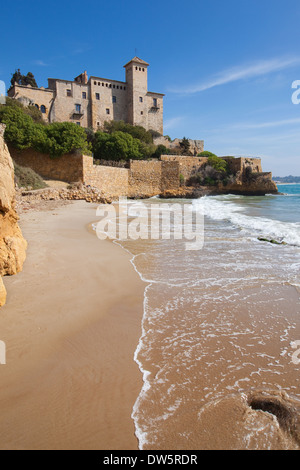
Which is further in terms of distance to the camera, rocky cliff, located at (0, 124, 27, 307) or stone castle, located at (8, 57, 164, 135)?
stone castle, located at (8, 57, 164, 135)

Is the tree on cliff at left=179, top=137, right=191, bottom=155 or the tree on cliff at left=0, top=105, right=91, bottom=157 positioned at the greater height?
the tree on cliff at left=179, top=137, right=191, bottom=155

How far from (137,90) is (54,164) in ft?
85.2

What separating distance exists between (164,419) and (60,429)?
707 mm

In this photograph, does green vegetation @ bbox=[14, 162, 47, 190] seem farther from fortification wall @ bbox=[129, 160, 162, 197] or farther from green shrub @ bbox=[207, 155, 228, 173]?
green shrub @ bbox=[207, 155, 228, 173]

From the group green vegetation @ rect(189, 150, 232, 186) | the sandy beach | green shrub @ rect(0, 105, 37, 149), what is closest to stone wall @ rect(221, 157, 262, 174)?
green vegetation @ rect(189, 150, 232, 186)

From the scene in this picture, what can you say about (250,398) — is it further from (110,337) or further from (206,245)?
(206,245)

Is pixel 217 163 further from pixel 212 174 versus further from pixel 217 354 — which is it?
pixel 217 354

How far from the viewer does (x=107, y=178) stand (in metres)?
26.4

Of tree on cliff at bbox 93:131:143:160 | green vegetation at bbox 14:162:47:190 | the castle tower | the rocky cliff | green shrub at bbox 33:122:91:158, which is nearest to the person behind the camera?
the rocky cliff

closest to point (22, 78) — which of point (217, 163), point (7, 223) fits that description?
point (217, 163)

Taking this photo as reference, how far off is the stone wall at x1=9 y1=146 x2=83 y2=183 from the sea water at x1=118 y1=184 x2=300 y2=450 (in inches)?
778

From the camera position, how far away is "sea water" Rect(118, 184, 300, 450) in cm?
190
